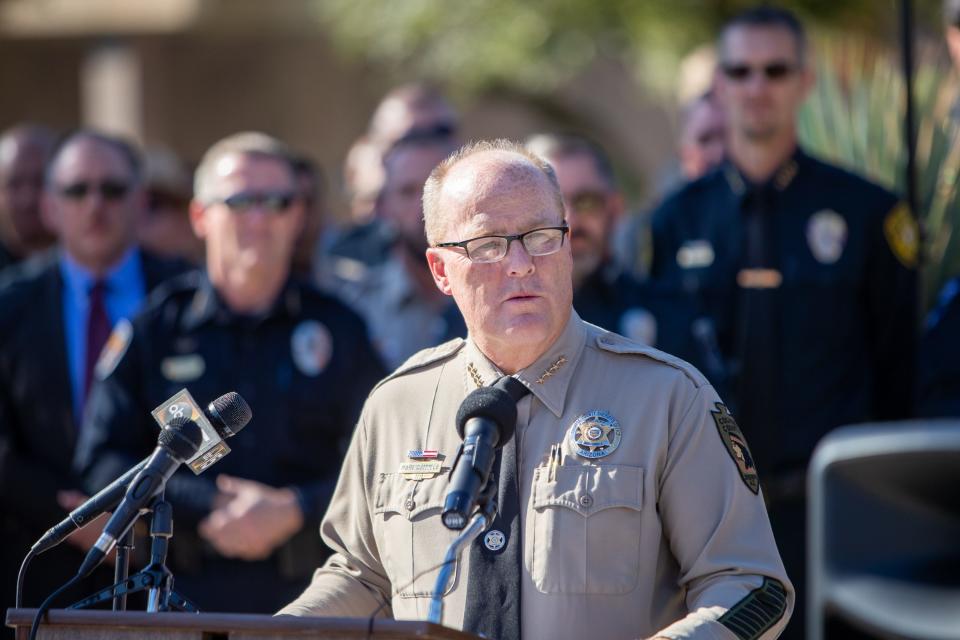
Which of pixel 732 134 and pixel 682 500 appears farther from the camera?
pixel 732 134

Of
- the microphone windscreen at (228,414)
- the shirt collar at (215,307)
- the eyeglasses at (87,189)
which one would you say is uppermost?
the eyeglasses at (87,189)

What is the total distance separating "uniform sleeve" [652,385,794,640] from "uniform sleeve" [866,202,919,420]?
94.8 inches

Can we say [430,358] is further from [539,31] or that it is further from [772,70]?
[539,31]

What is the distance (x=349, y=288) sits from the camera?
23.4ft

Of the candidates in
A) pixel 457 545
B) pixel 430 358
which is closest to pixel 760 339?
pixel 430 358

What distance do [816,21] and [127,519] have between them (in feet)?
32.3

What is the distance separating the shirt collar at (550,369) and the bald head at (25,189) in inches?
181

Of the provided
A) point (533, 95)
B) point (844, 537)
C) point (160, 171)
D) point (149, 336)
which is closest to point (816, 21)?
point (533, 95)

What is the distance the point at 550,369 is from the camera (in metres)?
3.50

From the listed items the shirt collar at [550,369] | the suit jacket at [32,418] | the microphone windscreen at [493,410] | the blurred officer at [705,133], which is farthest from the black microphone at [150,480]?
the blurred officer at [705,133]

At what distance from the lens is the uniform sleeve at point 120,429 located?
5.40 meters

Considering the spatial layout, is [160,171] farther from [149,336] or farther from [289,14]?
[289,14]

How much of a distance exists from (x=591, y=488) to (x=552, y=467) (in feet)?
0.38

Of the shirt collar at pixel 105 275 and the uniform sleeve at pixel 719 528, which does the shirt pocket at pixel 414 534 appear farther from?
the shirt collar at pixel 105 275
